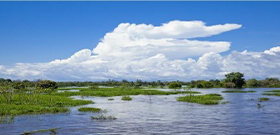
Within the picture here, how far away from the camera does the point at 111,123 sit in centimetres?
2859

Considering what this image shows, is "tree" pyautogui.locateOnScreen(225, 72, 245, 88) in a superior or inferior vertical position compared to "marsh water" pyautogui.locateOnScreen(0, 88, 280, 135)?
superior

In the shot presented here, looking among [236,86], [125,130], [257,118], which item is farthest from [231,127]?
[236,86]

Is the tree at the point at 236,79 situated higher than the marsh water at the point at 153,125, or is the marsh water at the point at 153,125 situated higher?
the tree at the point at 236,79

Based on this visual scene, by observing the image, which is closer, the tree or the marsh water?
the marsh water

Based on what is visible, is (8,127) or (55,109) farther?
(55,109)

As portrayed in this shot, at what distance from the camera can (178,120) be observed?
102 feet

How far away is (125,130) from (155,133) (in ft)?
9.93

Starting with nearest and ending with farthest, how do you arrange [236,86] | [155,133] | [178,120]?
[155,133]
[178,120]
[236,86]

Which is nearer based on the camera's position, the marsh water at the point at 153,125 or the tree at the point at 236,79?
the marsh water at the point at 153,125

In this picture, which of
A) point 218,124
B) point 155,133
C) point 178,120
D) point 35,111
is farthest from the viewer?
point 35,111

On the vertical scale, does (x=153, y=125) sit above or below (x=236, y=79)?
below

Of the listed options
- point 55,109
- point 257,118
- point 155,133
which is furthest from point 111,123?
point 257,118

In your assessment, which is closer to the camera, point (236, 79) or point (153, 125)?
point (153, 125)

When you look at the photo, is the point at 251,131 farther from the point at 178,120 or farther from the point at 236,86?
the point at 236,86
